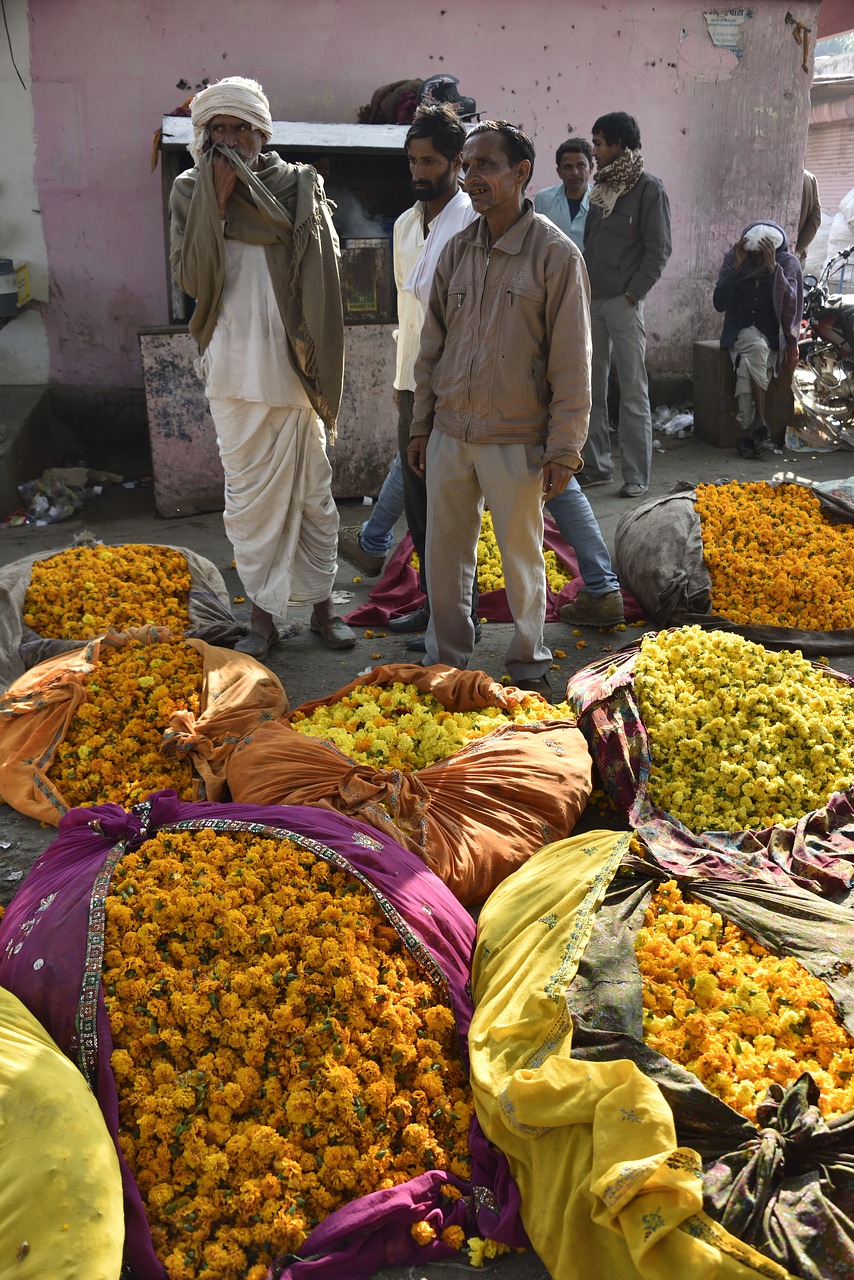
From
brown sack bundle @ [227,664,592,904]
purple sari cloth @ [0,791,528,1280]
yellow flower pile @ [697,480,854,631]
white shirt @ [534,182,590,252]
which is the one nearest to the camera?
purple sari cloth @ [0,791,528,1280]

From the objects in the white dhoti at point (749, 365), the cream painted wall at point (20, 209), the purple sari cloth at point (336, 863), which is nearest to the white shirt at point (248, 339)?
the purple sari cloth at point (336, 863)

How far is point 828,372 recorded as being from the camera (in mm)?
9844

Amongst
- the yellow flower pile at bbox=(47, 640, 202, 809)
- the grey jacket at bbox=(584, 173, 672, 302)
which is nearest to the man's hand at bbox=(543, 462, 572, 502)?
the yellow flower pile at bbox=(47, 640, 202, 809)

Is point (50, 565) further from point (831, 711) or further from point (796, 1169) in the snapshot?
point (796, 1169)

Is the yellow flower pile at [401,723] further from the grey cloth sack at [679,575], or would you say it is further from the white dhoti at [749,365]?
the white dhoti at [749,365]

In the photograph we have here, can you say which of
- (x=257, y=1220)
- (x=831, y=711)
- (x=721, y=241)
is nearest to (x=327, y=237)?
(x=831, y=711)

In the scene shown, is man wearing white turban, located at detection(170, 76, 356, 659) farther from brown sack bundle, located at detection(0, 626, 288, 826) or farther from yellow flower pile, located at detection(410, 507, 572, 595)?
yellow flower pile, located at detection(410, 507, 572, 595)

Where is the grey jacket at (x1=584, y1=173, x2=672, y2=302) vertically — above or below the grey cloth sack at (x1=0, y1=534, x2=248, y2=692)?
above

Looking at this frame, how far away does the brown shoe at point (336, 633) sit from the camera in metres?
5.25

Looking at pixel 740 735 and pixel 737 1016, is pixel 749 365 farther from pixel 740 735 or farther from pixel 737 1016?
pixel 737 1016

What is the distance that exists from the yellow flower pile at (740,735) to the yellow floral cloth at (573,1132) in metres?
0.96

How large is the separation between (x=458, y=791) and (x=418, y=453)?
1734 millimetres

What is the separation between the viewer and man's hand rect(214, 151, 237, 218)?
4426 millimetres

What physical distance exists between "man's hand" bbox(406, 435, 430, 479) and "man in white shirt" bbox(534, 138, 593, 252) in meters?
Answer: 3.77
